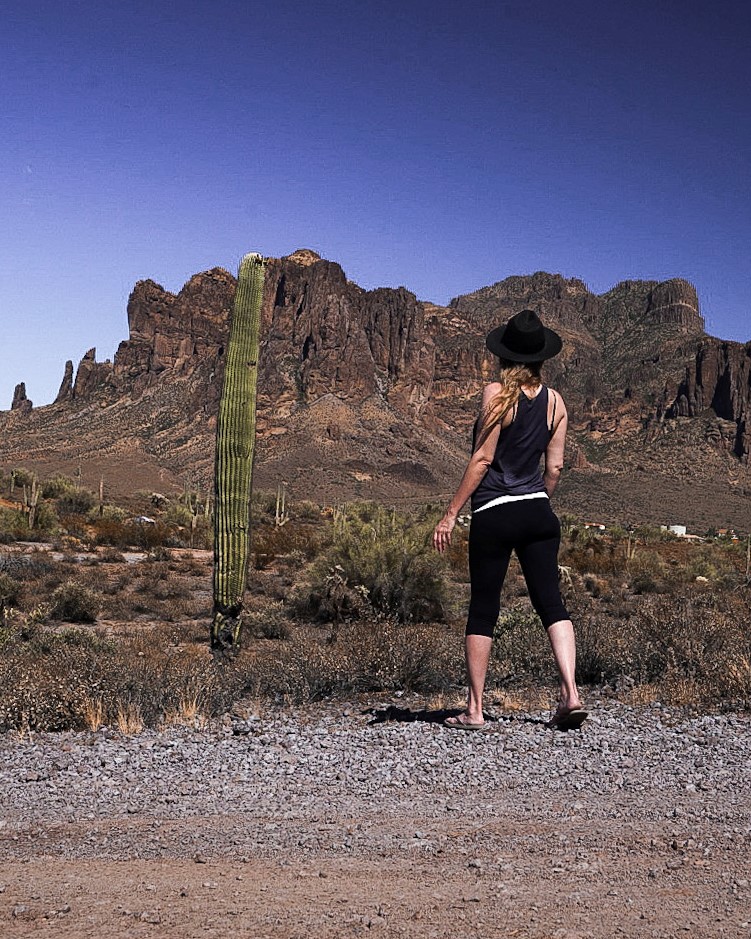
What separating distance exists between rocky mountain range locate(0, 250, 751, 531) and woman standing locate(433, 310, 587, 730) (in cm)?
8002

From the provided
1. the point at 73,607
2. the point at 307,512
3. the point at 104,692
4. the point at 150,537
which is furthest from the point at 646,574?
the point at 307,512

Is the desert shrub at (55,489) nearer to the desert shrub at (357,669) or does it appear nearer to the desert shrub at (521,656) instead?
the desert shrub at (521,656)

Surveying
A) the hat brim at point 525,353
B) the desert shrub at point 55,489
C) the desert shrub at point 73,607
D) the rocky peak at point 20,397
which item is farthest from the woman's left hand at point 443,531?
the rocky peak at point 20,397

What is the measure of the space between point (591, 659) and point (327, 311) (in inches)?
5265

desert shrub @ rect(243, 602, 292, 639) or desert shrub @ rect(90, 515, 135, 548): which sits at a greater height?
desert shrub @ rect(90, 515, 135, 548)

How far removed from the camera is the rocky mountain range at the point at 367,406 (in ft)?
320

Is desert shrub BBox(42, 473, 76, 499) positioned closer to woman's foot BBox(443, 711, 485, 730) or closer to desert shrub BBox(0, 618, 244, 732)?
desert shrub BBox(0, 618, 244, 732)

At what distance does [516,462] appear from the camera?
486cm

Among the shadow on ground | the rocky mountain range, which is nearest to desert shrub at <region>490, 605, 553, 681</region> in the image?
the shadow on ground

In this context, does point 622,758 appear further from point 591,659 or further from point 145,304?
point 145,304

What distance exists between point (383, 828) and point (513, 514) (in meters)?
1.94

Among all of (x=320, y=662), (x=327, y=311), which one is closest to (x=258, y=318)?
(x=320, y=662)

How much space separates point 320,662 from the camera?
6172mm

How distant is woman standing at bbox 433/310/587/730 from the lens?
4.84m
